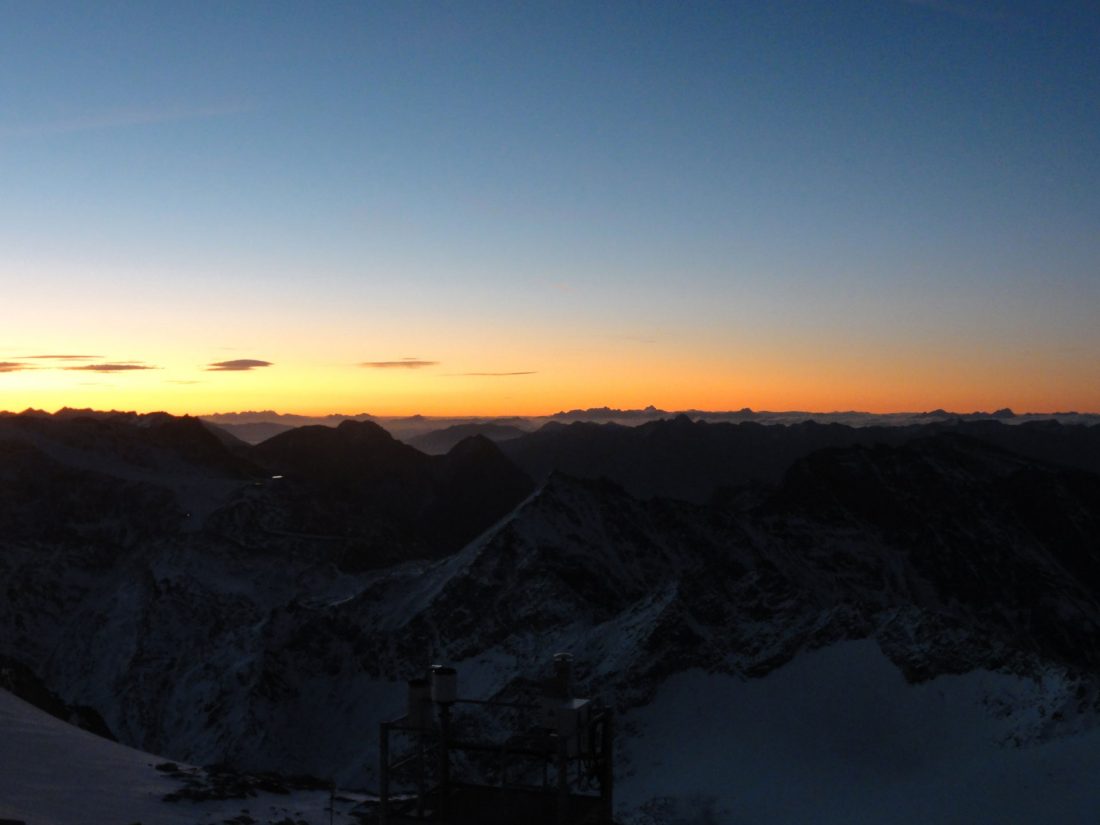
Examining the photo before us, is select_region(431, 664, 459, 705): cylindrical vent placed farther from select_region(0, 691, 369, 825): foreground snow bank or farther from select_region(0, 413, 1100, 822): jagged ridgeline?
select_region(0, 413, 1100, 822): jagged ridgeline

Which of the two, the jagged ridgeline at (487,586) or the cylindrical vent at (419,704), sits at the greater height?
the cylindrical vent at (419,704)

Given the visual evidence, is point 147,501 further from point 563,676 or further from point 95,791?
point 563,676

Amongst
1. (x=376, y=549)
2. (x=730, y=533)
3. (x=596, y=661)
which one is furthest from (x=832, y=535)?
(x=596, y=661)

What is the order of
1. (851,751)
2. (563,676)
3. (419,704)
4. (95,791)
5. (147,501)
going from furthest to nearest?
(147,501), (851,751), (95,791), (419,704), (563,676)

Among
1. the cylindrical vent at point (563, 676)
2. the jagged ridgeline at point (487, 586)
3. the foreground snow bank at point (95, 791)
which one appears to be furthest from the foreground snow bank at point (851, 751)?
the cylindrical vent at point (563, 676)

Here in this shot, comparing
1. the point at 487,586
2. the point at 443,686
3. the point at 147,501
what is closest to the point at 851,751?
the point at 443,686

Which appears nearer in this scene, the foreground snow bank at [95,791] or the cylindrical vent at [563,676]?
the cylindrical vent at [563,676]

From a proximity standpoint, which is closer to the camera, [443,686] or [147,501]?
[443,686]

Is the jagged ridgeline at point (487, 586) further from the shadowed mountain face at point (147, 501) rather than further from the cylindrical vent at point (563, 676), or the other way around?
the cylindrical vent at point (563, 676)
